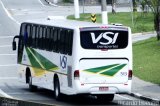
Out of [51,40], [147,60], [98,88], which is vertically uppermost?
[51,40]

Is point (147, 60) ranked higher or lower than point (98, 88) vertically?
lower

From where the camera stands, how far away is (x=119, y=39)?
27.9m

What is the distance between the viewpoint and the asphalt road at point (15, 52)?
2994 cm

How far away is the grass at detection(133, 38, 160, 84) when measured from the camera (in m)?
35.0

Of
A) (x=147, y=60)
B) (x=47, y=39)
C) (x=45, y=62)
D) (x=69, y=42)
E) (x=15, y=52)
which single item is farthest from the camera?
(x=15, y=52)

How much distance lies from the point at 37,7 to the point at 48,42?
187ft

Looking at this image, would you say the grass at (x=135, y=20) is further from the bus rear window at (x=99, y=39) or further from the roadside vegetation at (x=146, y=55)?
the bus rear window at (x=99, y=39)

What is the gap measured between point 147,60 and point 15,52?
12911 mm

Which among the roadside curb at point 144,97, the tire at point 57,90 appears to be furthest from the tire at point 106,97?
the tire at point 57,90

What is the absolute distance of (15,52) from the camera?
5038 cm

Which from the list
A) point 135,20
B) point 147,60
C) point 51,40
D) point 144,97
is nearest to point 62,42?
point 51,40

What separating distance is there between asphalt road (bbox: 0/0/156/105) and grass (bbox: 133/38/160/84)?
454 cm

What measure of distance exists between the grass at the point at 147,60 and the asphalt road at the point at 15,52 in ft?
14.9

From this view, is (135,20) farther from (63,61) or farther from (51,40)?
(63,61)
